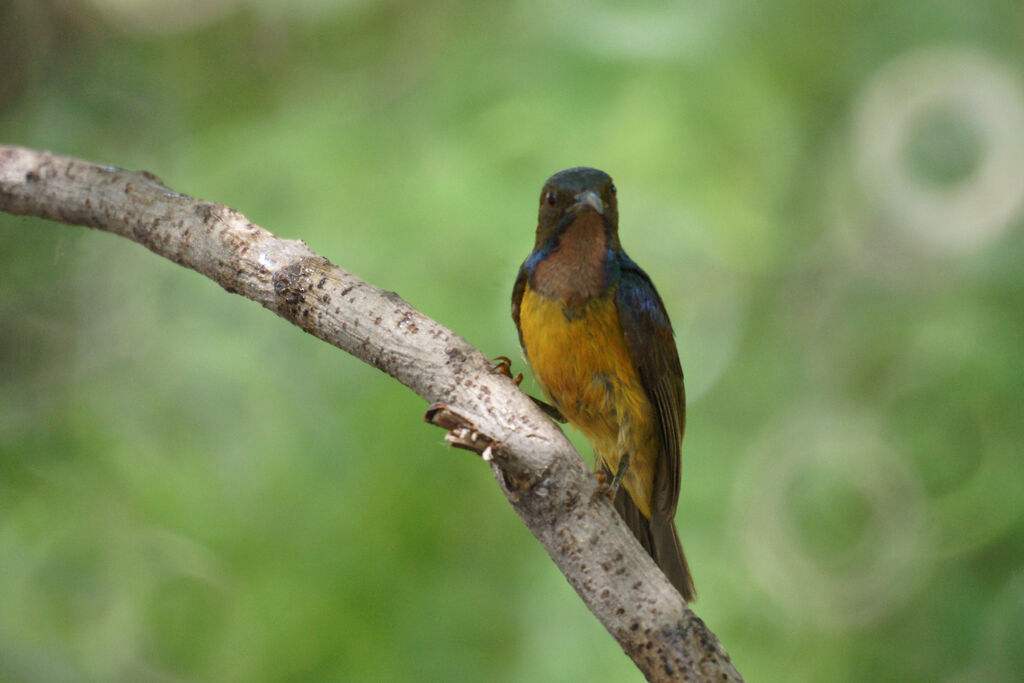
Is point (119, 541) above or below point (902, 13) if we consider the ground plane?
below

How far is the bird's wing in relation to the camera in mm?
2301

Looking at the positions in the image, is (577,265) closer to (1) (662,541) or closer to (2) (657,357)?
(2) (657,357)

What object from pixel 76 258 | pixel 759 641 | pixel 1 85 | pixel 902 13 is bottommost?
pixel 759 641

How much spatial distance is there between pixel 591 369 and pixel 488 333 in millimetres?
1125

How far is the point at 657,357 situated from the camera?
2.36 meters

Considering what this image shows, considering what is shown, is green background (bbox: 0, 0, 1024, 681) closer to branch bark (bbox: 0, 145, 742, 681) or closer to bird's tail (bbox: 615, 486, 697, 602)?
bird's tail (bbox: 615, 486, 697, 602)

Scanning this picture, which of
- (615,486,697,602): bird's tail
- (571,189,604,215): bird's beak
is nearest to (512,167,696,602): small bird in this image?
(571,189,604,215): bird's beak

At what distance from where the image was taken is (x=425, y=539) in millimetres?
3459

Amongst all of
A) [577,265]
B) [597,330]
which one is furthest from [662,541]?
[577,265]

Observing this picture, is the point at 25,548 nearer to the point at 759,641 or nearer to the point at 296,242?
the point at 296,242

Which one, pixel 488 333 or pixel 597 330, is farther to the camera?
pixel 488 333

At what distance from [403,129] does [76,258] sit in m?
1.49

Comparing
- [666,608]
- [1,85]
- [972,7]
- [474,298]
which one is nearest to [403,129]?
[474,298]

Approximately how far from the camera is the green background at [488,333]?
11.4ft
